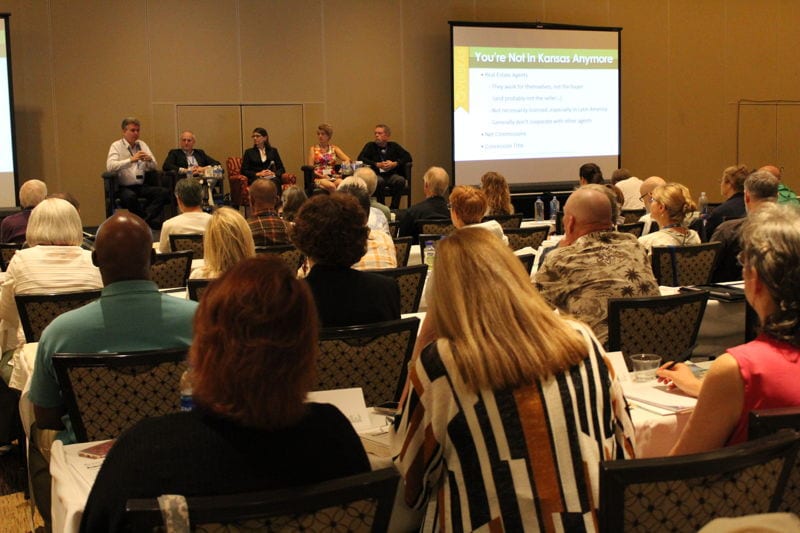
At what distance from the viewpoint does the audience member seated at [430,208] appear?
7.61 m

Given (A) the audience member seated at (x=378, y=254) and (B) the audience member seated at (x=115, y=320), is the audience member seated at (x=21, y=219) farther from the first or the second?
(B) the audience member seated at (x=115, y=320)

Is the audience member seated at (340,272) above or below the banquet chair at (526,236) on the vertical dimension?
above

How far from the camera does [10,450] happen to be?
4.82 metres

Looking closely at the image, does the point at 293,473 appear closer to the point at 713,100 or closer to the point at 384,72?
the point at 384,72

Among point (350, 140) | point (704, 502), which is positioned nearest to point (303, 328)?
point (704, 502)

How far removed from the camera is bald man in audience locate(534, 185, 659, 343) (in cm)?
396

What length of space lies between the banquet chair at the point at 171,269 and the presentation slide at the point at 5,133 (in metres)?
6.67

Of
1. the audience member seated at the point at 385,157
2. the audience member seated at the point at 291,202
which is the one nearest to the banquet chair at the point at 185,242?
the audience member seated at the point at 291,202

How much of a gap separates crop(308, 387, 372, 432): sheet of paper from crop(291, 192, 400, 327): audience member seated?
884 millimetres

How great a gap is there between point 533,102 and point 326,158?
352 centimetres

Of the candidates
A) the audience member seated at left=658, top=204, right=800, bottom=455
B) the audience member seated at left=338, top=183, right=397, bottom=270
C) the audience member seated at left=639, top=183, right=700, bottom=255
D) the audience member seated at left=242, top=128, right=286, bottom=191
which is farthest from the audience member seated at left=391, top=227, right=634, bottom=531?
the audience member seated at left=242, top=128, right=286, bottom=191

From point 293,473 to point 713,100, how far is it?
1548cm

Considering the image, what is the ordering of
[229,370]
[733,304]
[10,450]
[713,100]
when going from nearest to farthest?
[229,370], [733,304], [10,450], [713,100]

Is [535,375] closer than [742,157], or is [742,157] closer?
[535,375]
